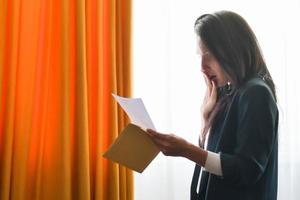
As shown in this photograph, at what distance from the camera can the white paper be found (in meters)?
1.01

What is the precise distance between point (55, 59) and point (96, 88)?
0.77 ft

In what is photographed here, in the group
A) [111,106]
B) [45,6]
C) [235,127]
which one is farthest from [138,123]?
[45,6]

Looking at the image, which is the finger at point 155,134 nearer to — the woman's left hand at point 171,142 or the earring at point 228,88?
the woman's left hand at point 171,142

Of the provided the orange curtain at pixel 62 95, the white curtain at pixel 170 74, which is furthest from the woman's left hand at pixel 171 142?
the white curtain at pixel 170 74

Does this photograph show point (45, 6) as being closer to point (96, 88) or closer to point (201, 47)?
point (96, 88)

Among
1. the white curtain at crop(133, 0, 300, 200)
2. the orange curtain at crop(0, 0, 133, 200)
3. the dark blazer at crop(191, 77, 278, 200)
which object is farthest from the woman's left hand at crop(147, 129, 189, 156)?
the white curtain at crop(133, 0, 300, 200)

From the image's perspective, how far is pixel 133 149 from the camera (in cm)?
105

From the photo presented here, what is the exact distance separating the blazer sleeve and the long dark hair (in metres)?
0.07

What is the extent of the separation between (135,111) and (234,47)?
339 millimetres

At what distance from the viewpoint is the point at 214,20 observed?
1.04m

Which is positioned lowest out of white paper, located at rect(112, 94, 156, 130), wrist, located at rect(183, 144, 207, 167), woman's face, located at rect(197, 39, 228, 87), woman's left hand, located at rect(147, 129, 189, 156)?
wrist, located at rect(183, 144, 207, 167)

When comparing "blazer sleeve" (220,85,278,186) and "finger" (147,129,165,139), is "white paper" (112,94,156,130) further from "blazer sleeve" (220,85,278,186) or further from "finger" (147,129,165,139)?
"blazer sleeve" (220,85,278,186)

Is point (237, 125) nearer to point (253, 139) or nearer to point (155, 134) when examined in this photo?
point (253, 139)

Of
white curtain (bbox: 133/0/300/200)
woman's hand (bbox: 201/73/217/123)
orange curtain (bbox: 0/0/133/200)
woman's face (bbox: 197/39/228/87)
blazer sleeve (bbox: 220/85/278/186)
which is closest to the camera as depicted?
blazer sleeve (bbox: 220/85/278/186)
